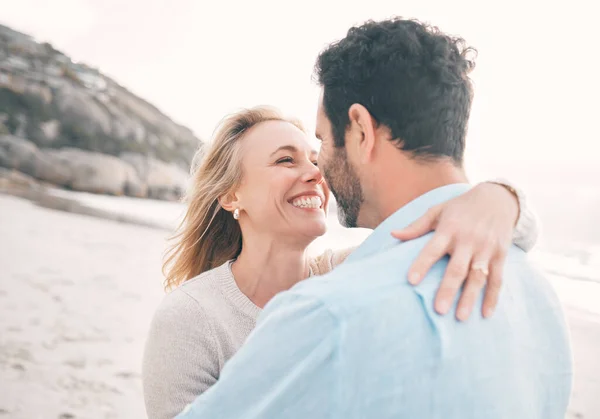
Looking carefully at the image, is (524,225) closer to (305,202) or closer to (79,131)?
(305,202)

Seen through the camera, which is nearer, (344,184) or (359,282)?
(359,282)

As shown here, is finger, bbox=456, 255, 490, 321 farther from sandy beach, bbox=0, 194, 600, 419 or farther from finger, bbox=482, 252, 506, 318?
sandy beach, bbox=0, 194, 600, 419

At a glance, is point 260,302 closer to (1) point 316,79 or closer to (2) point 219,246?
(2) point 219,246

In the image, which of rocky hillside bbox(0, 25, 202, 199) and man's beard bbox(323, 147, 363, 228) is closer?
man's beard bbox(323, 147, 363, 228)

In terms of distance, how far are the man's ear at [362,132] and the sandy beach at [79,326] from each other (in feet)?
13.2

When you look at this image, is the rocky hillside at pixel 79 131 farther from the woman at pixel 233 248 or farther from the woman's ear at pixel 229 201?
the woman's ear at pixel 229 201

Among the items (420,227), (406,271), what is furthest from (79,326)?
(406,271)

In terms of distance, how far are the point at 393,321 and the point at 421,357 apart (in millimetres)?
88

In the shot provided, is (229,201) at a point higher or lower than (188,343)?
higher

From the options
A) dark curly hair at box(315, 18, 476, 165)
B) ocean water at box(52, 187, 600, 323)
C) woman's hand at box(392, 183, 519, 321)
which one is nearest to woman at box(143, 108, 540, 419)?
dark curly hair at box(315, 18, 476, 165)

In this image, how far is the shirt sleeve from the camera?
1.11m

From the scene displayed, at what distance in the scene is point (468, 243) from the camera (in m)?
1.34

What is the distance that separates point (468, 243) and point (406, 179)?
346 mm

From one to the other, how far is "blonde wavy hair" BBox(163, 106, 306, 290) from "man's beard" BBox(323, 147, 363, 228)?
1490mm
